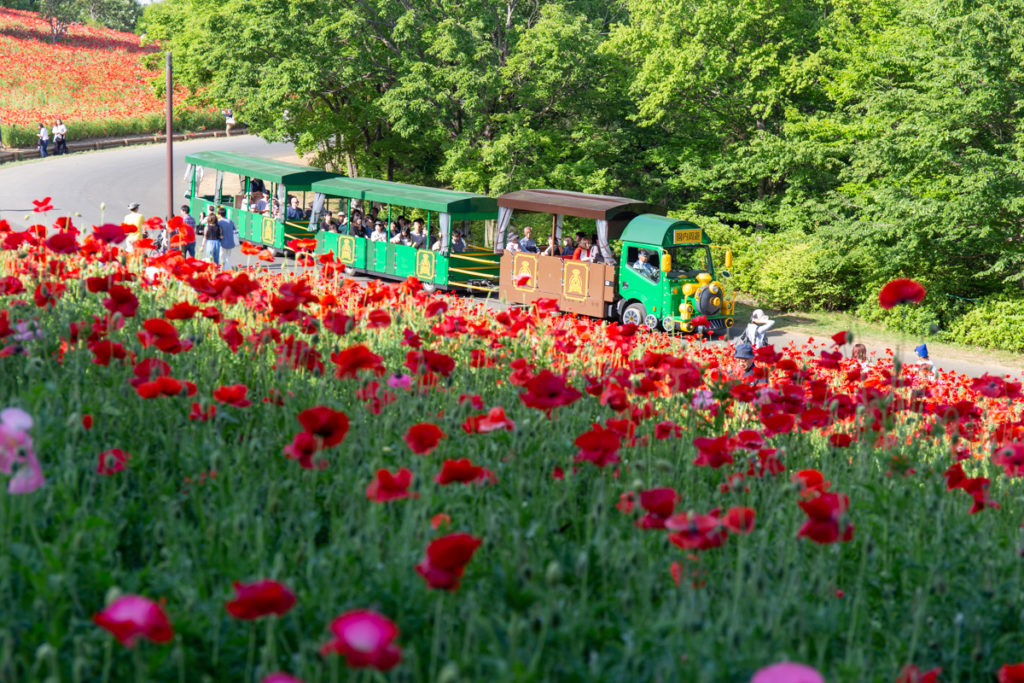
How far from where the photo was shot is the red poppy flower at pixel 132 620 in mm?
2342

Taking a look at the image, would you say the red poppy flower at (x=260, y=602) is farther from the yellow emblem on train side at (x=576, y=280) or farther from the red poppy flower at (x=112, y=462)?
the yellow emblem on train side at (x=576, y=280)

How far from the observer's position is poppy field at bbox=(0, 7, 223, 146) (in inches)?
2191

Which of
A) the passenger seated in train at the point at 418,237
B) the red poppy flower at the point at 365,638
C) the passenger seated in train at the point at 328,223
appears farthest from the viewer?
the passenger seated in train at the point at 328,223

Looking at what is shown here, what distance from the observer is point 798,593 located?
409cm

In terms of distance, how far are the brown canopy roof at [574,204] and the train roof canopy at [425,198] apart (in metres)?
0.89

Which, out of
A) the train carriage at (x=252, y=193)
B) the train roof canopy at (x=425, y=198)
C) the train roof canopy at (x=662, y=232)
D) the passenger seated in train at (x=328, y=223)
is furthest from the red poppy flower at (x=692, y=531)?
the passenger seated in train at (x=328, y=223)

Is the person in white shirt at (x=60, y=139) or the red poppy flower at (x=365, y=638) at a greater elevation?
the red poppy flower at (x=365, y=638)

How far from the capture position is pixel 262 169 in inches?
1139

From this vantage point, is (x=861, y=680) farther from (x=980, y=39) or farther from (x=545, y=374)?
(x=980, y=39)

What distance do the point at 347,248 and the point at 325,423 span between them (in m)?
23.4

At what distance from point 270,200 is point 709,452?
2622 cm

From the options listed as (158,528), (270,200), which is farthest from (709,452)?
(270,200)

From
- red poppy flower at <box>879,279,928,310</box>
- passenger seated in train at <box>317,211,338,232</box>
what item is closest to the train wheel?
passenger seated in train at <box>317,211,338,232</box>

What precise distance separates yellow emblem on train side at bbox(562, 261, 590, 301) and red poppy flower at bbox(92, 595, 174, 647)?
20.2 meters
